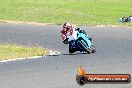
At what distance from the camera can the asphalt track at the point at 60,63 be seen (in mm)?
12844

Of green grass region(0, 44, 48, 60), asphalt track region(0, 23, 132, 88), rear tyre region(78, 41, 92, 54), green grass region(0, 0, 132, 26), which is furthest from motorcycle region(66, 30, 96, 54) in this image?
green grass region(0, 0, 132, 26)

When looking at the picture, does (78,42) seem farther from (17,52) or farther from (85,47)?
(17,52)

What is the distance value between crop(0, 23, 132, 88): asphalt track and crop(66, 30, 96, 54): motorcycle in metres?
0.21

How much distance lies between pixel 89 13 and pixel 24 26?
8.71 meters

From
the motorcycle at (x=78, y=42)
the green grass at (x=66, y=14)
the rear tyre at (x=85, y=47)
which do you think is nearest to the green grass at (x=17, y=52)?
the motorcycle at (x=78, y=42)

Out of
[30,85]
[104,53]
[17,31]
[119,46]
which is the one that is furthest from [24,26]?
[30,85]

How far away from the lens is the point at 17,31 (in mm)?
28797

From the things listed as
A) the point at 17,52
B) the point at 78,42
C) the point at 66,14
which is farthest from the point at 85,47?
the point at 66,14

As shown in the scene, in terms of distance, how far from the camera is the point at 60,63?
16.4m

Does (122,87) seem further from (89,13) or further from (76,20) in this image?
(89,13)

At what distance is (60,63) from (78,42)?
1.05 metres

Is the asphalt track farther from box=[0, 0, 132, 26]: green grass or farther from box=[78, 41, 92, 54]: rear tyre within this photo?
box=[0, 0, 132, 26]: green grass

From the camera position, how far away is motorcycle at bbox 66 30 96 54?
1667 centimetres

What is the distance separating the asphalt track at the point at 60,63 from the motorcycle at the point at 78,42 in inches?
8.2
